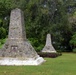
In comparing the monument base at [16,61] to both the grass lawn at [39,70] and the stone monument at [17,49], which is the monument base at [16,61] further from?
the grass lawn at [39,70]

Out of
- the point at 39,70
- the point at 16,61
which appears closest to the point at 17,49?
the point at 16,61

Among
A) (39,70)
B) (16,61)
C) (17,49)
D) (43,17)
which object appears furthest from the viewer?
(43,17)

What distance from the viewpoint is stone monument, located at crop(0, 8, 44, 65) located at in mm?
19381

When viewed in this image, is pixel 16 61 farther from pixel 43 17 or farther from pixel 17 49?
pixel 43 17

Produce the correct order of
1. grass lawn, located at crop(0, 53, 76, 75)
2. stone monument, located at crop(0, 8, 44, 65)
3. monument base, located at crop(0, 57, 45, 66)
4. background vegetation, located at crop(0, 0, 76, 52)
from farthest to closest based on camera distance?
background vegetation, located at crop(0, 0, 76, 52)
stone monument, located at crop(0, 8, 44, 65)
monument base, located at crop(0, 57, 45, 66)
grass lawn, located at crop(0, 53, 76, 75)

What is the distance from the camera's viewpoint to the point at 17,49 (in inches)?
783

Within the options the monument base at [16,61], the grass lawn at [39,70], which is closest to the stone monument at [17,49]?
the monument base at [16,61]

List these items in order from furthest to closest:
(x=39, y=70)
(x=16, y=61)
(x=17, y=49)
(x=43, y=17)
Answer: (x=43, y=17), (x=17, y=49), (x=16, y=61), (x=39, y=70)

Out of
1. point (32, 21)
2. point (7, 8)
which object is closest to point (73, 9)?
point (32, 21)

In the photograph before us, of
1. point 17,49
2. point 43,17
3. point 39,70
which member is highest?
point 43,17

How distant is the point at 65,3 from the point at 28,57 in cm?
3416

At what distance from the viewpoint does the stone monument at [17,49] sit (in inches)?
763

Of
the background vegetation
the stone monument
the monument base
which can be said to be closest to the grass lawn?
the monument base

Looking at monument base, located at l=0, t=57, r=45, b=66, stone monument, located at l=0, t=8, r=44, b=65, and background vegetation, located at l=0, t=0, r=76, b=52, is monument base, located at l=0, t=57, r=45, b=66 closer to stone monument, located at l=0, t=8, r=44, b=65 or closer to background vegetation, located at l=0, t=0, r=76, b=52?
stone monument, located at l=0, t=8, r=44, b=65
